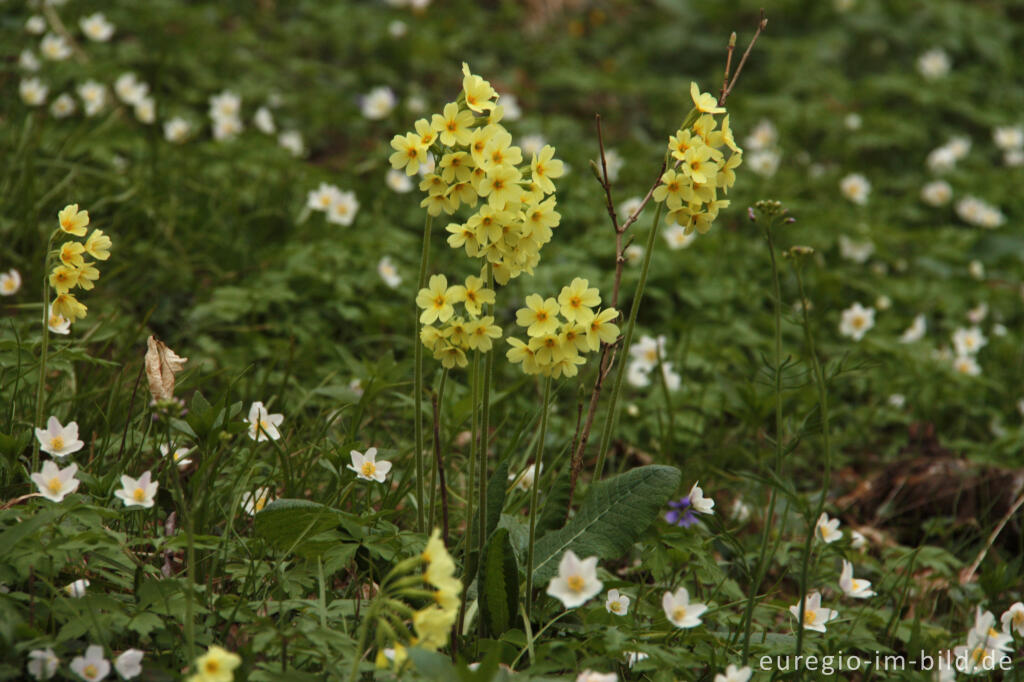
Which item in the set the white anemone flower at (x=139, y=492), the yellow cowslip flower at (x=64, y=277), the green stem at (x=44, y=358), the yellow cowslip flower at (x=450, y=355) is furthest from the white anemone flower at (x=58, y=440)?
the yellow cowslip flower at (x=450, y=355)

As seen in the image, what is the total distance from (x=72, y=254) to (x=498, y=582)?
1.02m

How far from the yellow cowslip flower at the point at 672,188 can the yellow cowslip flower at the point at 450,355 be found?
47 centimetres

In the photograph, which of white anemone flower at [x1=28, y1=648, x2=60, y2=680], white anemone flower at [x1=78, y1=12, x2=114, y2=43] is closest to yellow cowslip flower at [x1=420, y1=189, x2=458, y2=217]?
white anemone flower at [x1=28, y1=648, x2=60, y2=680]

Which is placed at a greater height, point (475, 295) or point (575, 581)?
point (475, 295)

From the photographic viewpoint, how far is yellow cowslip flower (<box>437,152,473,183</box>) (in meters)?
1.58

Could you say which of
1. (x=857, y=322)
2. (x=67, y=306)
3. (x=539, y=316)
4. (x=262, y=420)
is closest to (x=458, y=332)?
(x=539, y=316)

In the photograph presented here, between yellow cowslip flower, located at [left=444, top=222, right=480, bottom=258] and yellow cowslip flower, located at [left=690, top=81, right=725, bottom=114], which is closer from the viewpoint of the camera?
yellow cowslip flower, located at [left=444, top=222, right=480, bottom=258]

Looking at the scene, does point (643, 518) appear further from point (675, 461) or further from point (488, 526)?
point (675, 461)

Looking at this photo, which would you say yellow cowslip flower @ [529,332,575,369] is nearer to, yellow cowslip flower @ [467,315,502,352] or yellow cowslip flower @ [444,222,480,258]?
yellow cowslip flower @ [467,315,502,352]

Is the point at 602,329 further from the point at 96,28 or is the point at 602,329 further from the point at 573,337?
the point at 96,28

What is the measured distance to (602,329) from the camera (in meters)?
1.58

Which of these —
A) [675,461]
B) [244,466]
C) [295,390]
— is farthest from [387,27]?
[244,466]

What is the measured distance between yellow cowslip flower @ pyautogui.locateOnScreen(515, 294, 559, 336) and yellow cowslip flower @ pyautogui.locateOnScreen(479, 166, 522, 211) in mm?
168

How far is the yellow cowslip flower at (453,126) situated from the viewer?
1557 millimetres
